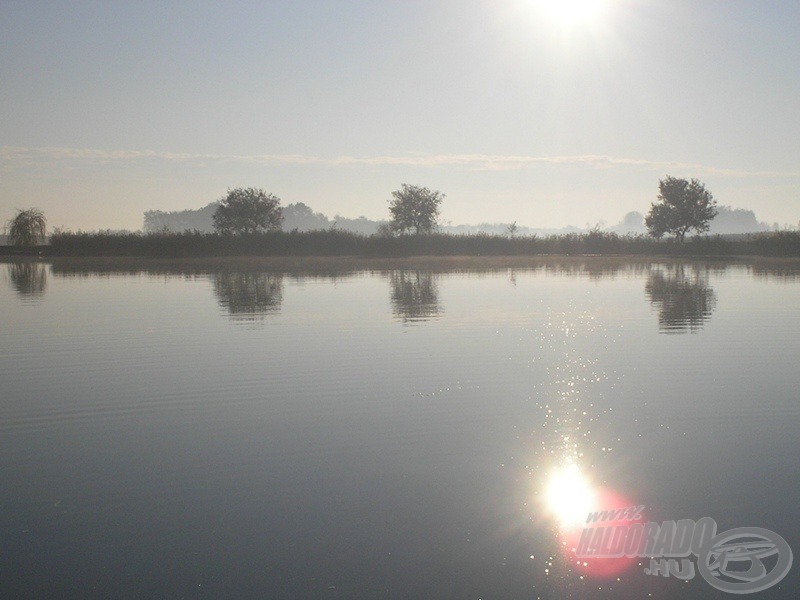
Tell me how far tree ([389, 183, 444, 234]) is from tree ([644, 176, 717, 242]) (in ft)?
101

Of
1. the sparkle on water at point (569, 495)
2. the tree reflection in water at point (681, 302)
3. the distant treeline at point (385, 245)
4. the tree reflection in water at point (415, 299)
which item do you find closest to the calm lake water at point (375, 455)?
the sparkle on water at point (569, 495)

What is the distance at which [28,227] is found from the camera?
84438 millimetres

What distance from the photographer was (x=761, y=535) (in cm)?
580

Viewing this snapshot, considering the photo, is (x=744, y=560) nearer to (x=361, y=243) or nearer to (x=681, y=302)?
(x=681, y=302)

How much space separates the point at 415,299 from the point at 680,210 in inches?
3545

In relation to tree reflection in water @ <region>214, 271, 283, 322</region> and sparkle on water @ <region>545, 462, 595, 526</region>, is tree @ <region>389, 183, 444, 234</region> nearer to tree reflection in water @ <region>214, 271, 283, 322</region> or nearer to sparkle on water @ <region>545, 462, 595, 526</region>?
tree reflection in water @ <region>214, 271, 283, 322</region>

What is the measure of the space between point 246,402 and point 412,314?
10.9m

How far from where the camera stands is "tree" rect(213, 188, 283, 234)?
10425cm

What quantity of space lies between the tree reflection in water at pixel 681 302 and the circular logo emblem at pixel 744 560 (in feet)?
39.0

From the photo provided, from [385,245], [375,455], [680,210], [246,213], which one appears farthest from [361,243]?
[375,455]

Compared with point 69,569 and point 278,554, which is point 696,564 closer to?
point 278,554

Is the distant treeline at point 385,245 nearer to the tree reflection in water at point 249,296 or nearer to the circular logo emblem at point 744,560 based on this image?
the tree reflection in water at point 249,296

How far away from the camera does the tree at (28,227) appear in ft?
276

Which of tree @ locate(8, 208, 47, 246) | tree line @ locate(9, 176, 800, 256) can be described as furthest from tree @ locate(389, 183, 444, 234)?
tree @ locate(8, 208, 47, 246)
